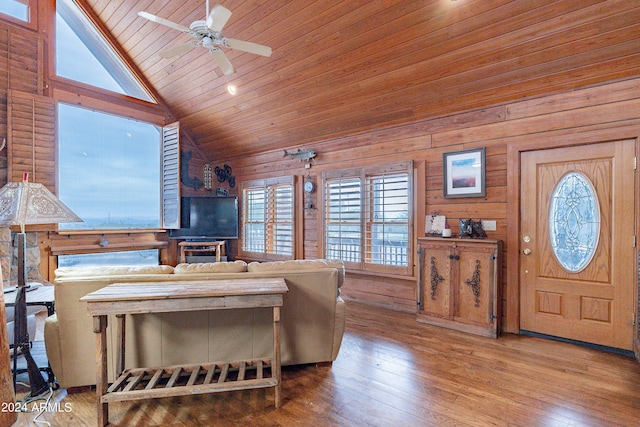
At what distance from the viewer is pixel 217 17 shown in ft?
8.16

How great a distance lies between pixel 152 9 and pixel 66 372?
4.28 m

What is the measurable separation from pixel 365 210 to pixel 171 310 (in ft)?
10.3

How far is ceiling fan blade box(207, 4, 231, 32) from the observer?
7.93 ft

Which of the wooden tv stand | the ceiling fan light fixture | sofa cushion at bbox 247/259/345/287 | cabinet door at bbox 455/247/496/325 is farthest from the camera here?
the wooden tv stand

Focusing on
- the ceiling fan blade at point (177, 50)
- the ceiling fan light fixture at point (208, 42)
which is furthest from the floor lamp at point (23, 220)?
the ceiling fan light fixture at point (208, 42)

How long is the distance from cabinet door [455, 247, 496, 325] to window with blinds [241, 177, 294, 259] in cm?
291

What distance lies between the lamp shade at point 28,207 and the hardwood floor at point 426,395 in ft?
4.22

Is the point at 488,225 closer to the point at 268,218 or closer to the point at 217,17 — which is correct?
the point at 217,17

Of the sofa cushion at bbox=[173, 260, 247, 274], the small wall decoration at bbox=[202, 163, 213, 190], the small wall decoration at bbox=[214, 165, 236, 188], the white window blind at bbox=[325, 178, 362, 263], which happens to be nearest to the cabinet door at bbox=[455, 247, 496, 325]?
the white window blind at bbox=[325, 178, 362, 263]

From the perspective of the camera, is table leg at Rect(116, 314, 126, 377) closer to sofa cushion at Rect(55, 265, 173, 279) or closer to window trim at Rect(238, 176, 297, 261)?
sofa cushion at Rect(55, 265, 173, 279)

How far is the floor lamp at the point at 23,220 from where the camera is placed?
7.04 ft

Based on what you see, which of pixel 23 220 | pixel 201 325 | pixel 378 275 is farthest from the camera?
pixel 378 275

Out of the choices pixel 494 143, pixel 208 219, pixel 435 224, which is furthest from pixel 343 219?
pixel 208 219

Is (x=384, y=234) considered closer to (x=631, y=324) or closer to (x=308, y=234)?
(x=308, y=234)
